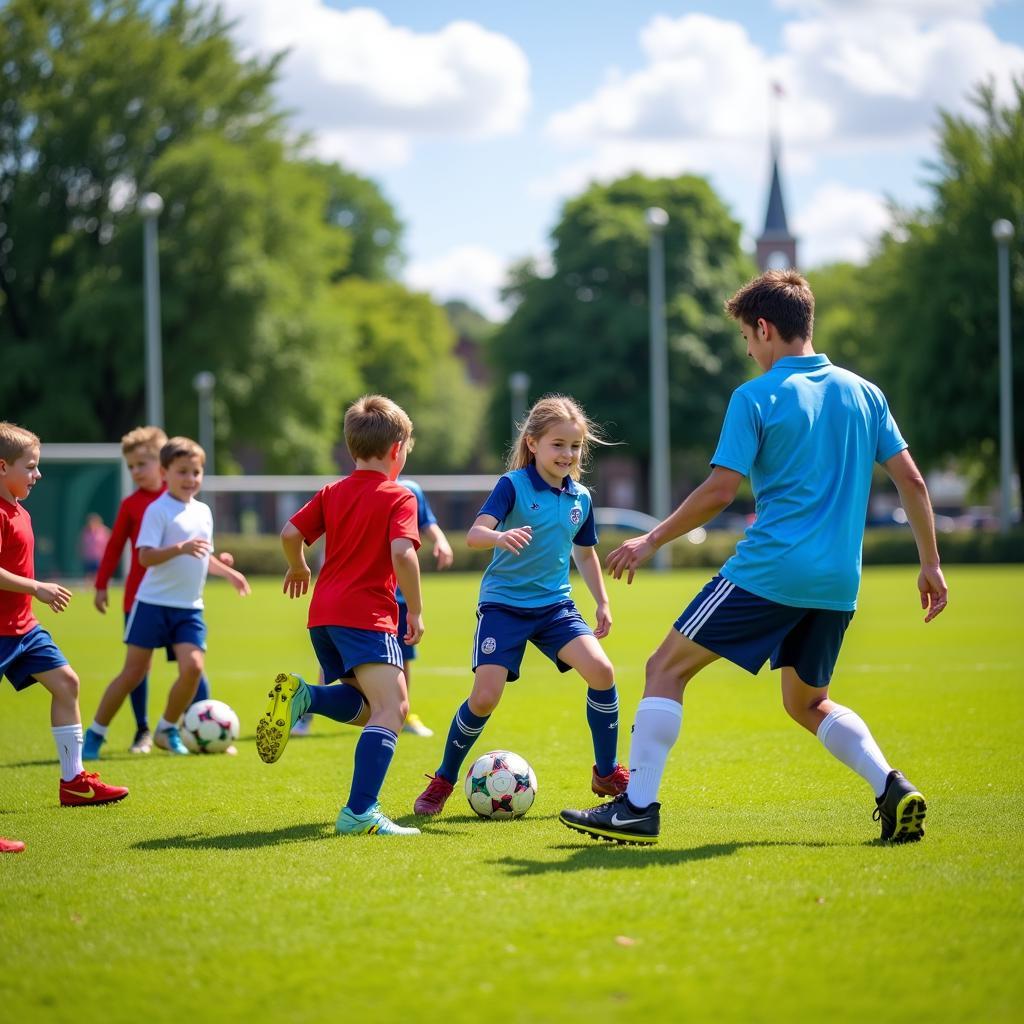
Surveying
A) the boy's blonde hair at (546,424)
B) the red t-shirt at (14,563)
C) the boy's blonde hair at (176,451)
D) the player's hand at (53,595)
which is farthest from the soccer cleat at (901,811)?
the boy's blonde hair at (176,451)

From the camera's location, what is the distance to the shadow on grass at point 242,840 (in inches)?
231

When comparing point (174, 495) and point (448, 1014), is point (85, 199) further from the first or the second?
point (448, 1014)

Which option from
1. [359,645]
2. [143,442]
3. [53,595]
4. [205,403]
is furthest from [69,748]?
[205,403]

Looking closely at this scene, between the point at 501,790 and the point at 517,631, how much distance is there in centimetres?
76

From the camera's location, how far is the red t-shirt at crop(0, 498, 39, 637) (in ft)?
22.0

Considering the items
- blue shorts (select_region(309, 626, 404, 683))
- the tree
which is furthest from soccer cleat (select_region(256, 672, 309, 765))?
the tree

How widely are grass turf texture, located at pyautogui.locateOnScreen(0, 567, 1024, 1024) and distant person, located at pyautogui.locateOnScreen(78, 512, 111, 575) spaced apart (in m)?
21.5

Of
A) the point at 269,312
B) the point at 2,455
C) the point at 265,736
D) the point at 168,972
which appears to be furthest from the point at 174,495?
the point at 269,312

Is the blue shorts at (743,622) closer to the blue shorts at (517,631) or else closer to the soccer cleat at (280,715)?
the blue shorts at (517,631)

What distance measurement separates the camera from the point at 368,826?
6043 mm

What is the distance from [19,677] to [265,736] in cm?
152

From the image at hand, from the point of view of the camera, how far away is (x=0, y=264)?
4188 cm

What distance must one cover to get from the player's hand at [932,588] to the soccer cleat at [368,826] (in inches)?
96.7

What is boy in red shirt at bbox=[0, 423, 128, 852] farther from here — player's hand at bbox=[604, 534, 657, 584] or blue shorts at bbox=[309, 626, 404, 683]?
player's hand at bbox=[604, 534, 657, 584]
